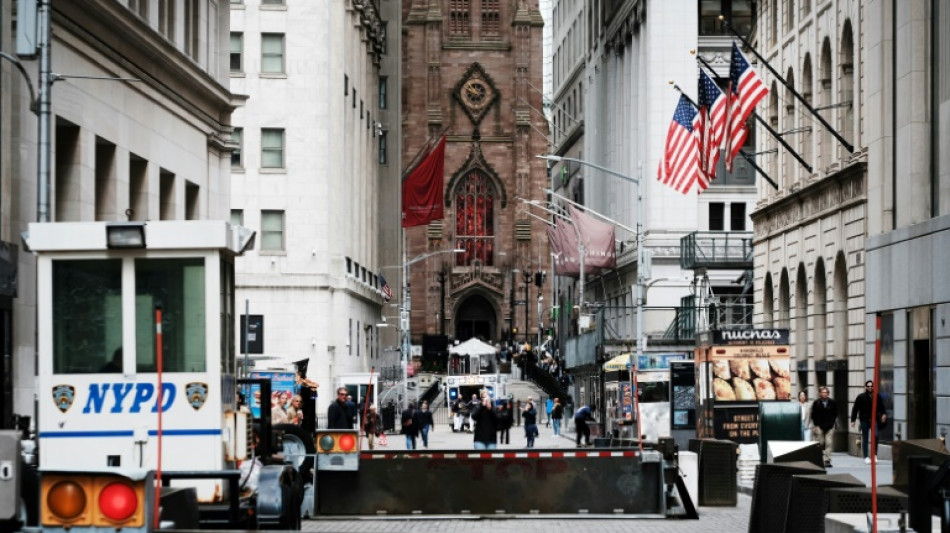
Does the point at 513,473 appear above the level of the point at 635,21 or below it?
below

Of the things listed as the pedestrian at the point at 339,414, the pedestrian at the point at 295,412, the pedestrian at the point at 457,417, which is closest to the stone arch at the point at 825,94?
the pedestrian at the point at 339,414

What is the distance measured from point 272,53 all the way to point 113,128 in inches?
1358

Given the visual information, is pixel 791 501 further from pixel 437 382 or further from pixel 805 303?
pixel 437 382

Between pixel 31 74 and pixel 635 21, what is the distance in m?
54.5

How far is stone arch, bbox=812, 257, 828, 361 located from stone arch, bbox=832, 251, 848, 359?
1.38 meters

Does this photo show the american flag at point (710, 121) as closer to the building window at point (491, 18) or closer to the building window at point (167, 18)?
the building window at point (167, 18)

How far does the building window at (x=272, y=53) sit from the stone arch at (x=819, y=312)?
28085 millimetres

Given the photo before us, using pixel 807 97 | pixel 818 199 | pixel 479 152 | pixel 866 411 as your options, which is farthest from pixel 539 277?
pixel 866 411

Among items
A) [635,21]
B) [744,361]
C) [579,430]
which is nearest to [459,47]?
[635,21]

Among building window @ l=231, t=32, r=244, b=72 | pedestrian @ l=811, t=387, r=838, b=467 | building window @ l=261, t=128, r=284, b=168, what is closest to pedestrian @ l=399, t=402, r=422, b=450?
pedestrian @ l=811, t=387, r=838, b=467

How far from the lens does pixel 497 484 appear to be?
23.9 metres

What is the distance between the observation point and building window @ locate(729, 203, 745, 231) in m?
76.6

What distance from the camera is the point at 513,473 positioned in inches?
940

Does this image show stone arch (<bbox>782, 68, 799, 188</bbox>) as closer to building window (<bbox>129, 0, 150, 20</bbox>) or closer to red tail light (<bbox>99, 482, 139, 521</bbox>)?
building window (<bbox>129, 0, 150, 20</bbox>)
